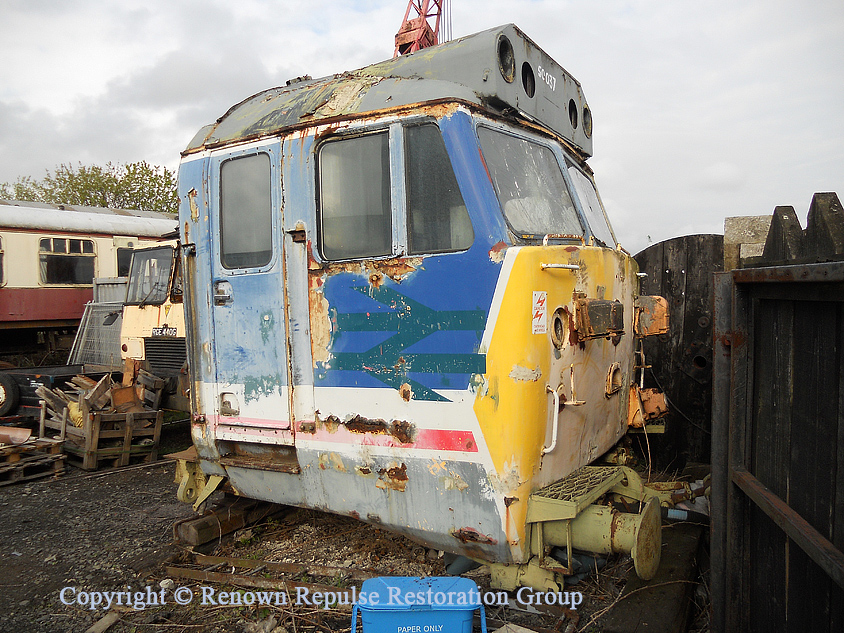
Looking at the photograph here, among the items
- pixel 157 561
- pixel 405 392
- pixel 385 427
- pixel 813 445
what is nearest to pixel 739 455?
pixel 813 445

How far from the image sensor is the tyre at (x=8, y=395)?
8953 mm

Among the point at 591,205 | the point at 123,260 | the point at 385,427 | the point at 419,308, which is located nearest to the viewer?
the point at 419,308

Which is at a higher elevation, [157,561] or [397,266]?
[397,266]

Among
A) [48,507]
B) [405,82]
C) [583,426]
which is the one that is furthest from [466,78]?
[48,507]

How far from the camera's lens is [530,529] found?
3213 millimetres

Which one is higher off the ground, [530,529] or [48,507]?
[530,529]

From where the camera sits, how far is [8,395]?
9008 mm

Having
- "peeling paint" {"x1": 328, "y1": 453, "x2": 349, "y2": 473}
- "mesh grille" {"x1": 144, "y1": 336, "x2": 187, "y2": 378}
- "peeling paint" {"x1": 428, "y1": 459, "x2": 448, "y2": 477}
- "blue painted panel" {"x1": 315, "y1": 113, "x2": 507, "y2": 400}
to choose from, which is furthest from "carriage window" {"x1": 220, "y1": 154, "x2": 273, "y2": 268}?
"mesh grille" {"x1": 144, "y1": 336, "x2": 187, "y2": 378}

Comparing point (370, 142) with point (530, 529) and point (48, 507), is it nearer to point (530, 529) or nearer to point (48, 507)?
point (530, 529)

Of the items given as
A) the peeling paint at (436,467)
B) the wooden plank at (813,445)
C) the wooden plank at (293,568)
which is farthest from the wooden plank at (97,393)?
the wooden plank at (813,445)

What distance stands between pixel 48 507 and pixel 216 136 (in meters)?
4.03

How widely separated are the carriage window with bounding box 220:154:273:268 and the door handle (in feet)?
0.44

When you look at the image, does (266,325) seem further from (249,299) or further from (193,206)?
(193,206)

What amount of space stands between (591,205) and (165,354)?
6211 millimetres
